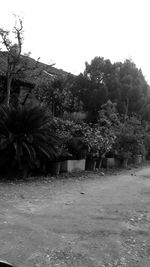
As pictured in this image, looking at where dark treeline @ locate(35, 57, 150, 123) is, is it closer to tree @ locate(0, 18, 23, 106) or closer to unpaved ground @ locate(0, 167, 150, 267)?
tree @ locate(0, 18, 23, 106)

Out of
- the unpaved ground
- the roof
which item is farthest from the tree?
the unpaved ground

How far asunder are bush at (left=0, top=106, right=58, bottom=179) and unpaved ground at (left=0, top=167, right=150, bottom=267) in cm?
82

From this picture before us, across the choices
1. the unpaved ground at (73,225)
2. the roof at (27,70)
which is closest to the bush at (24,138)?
the unpaved ground at (73,225)

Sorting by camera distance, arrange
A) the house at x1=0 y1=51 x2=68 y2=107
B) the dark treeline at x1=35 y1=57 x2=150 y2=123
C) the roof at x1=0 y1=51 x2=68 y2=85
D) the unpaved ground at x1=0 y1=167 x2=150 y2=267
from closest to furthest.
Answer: the unpaved ground at x1=0 y1=167 x2=150 y2=267 < the roof at x1=0 y1=51 x2=68 y2=85 < the house at x1=0 y1=51 x2=68 y2=107 < the dark treeline at x1=35 y1=57 x2=150 y2=123

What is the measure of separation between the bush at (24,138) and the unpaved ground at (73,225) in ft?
2.68

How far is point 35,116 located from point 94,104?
8113 mm

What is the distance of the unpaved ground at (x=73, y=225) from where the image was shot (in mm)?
3844

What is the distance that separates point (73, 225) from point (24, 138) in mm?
4522

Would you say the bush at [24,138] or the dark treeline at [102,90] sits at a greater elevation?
the dark treeline at [102,90]

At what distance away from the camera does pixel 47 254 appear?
12.7ft

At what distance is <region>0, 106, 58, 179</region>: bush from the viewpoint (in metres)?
9.05

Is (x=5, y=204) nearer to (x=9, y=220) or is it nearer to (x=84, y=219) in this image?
(x=9, y=220)

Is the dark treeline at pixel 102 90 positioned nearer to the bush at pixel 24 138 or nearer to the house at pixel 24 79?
the house at pixel 24 79

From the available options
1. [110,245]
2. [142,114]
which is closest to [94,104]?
[142,114]
